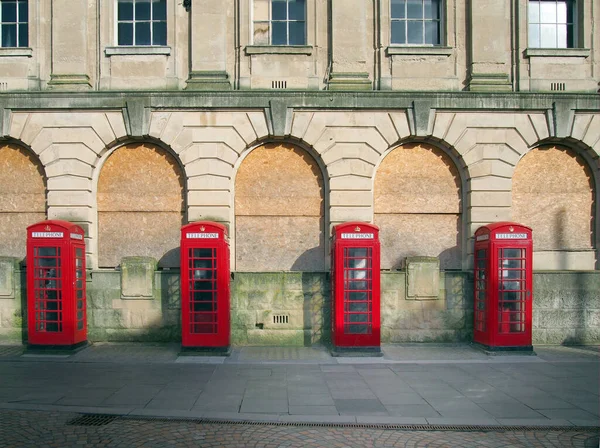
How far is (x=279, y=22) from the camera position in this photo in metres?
13.2

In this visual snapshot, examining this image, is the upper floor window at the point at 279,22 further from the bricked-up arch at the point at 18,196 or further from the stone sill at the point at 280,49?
the bricked-up arch at the point at 18,196

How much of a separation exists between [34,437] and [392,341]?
8160 millimetres

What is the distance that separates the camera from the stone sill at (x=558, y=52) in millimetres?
13000

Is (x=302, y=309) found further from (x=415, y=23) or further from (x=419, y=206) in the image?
(x=415, y=23)

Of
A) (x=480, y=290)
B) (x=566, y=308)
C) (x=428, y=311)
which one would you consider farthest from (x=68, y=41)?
(x=566, y=308)

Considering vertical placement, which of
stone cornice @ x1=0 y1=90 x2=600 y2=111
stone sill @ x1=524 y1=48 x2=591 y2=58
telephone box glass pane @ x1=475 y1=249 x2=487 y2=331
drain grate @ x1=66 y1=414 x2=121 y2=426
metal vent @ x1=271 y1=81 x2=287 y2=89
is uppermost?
stone sill @ x1=524 y1=48 x2=591 y2=58

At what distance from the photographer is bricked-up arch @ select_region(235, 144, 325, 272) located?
12.9 metres

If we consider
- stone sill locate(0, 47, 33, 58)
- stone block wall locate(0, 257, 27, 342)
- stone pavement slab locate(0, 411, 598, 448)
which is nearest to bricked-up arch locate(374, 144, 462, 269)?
stone pavement slab locate(0, 411, 598, 448)

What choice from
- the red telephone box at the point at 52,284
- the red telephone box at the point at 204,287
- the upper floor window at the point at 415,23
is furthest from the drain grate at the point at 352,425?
the upper floor window at the point at 415,23

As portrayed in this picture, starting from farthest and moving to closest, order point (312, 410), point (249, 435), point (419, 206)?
1. point (419, 206)
2. point (312, 410)
3. point (249, 435)

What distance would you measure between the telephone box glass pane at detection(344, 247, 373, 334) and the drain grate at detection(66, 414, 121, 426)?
5.51 metres

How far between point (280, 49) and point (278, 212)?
3.95 m

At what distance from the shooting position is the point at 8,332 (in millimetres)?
12516

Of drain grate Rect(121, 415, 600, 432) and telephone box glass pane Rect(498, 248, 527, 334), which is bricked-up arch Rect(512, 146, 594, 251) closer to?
telephone box glass pane Rect(498, 248, 527, 334)
